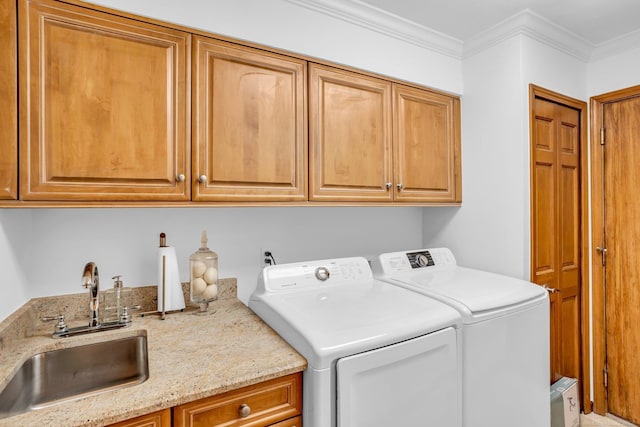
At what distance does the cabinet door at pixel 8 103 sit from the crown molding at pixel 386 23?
3.50 feet

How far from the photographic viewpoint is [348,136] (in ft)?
5.88

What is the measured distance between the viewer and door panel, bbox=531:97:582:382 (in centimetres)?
202

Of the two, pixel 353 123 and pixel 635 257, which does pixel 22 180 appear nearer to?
pixel 353 123

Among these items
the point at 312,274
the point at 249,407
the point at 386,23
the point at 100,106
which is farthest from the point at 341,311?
the point at 386,23

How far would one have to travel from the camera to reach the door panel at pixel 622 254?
2.14 metres

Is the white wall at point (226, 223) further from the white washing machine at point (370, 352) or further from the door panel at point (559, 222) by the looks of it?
the door panel at point (559, 222)

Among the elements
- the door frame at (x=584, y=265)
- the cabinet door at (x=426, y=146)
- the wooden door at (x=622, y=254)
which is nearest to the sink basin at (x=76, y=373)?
the cabinet door at (x=426, y=146)

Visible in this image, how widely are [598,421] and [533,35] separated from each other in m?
2.43

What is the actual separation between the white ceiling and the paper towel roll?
5.18 ft

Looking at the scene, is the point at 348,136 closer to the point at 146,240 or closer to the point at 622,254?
the point at 146,240

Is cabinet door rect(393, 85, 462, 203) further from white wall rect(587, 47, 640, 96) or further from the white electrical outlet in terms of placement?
white wall rect(587, 47, 640, 96)

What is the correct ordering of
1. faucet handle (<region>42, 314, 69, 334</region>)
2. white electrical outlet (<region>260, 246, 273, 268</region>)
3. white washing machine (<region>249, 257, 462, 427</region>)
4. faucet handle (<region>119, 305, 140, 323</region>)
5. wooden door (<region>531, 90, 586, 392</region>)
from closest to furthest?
white washing machine (<region>249, 257, 462, 427</region>) → faucet handle (<region>42, 314, 69, 334</region>) → faucet handle (<region>119, 305, 140, 323</region>) → white electrical outlet (<region>260, 246, 273, 268</region>) → wooden door (<region>531, 90, 586, 392</region>)

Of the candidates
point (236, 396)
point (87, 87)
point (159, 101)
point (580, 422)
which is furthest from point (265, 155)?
point (580, 422)

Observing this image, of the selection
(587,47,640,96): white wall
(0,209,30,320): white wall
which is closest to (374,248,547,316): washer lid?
(587,47,640,96): white wall
